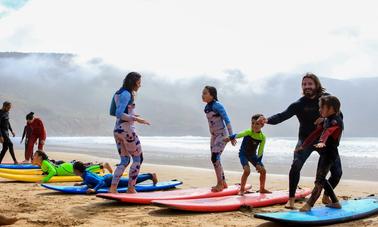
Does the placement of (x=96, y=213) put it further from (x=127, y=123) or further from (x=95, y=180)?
(x=95, y=180)

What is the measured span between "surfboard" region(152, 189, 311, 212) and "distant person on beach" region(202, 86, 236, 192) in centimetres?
64

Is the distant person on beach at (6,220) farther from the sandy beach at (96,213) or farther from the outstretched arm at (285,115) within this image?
the outstretched arm at (285,115)

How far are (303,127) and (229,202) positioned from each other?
1.54 m

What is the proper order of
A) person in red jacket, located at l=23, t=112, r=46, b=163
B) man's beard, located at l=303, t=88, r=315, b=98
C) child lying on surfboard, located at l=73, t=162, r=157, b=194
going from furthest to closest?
person in red jacket, located at l=23, t=112, r=46, b=163
child lying on surfboard, located at l=73, t=162, r=157, b=194
man's beard, located at l=303, t=88, r=315, b=98

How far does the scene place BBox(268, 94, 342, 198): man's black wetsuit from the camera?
6082 mm

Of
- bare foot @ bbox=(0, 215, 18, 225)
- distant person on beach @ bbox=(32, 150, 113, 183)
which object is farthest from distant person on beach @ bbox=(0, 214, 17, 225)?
distant person on beach @ bbox=(32, 150, 113, 183)

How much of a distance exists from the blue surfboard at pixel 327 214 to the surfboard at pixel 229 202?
114 centimetres

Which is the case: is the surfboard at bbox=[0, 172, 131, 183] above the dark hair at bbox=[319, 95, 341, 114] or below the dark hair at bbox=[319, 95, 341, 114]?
below

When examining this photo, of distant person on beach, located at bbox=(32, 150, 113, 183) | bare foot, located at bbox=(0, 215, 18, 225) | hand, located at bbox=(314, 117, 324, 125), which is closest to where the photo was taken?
bare foot, located at bbox=(0, 215, 18, 225)

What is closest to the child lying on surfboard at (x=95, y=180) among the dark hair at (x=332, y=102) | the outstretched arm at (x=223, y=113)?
the outstretched arm at (x=223, y=113)

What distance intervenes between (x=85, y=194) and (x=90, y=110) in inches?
6708

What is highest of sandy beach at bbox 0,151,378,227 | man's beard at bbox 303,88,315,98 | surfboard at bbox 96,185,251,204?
man's beard at bbox 303,88,315,98

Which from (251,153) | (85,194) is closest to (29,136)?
(85,194)

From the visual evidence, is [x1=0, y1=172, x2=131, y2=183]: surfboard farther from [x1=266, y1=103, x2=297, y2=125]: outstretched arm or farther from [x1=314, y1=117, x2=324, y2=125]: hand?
[x1=314, y1=117, x2=324, y2=125]: hand
